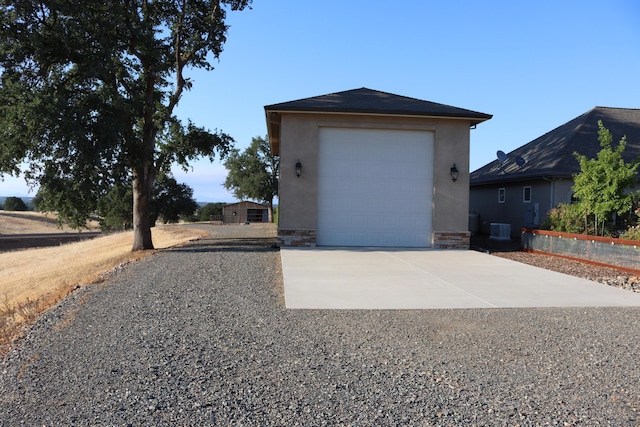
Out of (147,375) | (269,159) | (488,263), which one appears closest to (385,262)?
(488,263)

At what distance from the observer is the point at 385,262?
11.5 m

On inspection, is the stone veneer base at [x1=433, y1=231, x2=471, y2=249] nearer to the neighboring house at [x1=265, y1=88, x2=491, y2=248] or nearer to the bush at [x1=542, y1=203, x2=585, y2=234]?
the neighboring house at [x1=265, y1=88, x2=491, y2=248]

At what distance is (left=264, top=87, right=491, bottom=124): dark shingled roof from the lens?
1396 centimetres

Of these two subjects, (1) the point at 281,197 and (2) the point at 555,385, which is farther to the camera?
(1) the point at 281,197

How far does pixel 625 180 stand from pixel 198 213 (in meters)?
51.3

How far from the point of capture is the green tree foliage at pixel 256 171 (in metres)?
41.8

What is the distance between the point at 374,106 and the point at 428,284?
7191 mm

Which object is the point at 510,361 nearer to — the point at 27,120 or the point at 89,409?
the point at 89,409

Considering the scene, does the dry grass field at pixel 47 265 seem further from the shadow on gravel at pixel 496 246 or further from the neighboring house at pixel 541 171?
the neighboring house at pixel 541 171

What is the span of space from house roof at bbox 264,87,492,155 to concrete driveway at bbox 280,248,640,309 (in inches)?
166

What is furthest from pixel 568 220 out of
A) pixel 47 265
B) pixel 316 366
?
pixel 47 265

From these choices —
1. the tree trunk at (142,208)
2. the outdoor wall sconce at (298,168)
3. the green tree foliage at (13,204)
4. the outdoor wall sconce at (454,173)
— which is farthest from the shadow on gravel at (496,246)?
the green tree foliage at (13,204)

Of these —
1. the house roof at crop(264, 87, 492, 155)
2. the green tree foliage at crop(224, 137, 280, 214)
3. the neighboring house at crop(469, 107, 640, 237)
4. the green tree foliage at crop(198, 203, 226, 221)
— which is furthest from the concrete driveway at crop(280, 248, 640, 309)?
the green tree foliage at crop(198, 203, 226, 221)

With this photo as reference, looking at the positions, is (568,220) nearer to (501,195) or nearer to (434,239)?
(434,239)
